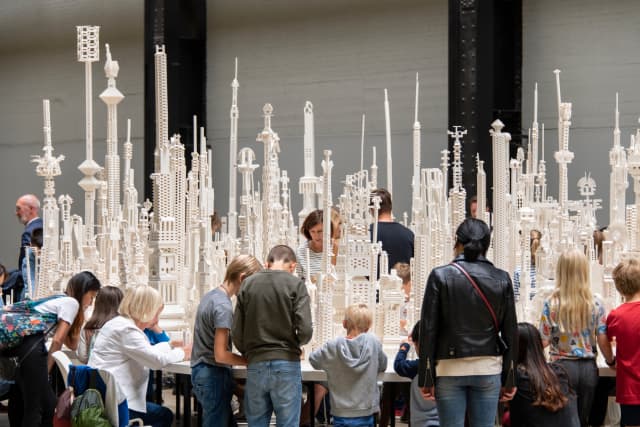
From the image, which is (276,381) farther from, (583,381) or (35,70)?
(35,70)

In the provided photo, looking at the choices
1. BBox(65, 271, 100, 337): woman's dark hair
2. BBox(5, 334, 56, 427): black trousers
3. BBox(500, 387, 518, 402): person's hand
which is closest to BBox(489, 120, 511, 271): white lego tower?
BBox(500, 387, 518, 402): person's hand

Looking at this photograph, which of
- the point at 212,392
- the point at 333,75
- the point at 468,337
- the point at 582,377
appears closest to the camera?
the point at 468,337

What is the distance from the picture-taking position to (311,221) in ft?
22.1

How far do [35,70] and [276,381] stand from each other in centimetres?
1138

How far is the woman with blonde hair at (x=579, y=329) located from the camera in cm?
548

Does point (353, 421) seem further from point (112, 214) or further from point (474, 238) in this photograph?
point (112, 214)

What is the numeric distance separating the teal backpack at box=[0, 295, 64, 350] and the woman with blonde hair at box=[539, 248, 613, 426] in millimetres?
2889

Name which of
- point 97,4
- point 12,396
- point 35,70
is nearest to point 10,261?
point 35,70

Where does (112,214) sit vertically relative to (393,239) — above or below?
above

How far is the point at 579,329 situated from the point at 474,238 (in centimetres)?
99

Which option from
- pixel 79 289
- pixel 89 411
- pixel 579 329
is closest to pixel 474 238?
pixel 579 329

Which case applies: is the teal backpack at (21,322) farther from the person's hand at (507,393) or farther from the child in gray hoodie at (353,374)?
the person's hand at (507,393)

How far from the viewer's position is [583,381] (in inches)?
215

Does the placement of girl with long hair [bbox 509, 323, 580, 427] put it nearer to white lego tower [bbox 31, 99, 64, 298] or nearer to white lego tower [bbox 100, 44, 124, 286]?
white lego tower [bbox 100, 44, 124, 286]
